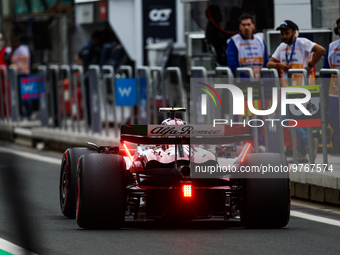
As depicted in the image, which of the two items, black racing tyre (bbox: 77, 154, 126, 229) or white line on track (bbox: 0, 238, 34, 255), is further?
black racing tyre (bbox: 77, 154, 126, 229)

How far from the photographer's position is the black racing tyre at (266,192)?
9.91 m

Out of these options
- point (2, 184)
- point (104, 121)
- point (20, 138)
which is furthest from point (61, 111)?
point (2, 184)

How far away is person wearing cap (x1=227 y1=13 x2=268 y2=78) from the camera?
611 inches

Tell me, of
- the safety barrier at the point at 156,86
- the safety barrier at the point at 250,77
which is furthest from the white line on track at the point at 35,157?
the safety barrier at the point at 250,77

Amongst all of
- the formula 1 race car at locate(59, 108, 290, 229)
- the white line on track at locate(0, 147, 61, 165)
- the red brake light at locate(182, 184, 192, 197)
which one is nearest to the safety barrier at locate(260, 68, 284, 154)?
the formula 1 race car at locate(59, 108, 290, 229)

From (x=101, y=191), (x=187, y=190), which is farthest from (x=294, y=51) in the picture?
(x=101, y=191)

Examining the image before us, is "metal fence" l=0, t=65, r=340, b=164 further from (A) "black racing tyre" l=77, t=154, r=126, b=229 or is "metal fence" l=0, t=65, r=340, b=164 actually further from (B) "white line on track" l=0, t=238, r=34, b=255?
(B) "white line on track" l=0, t=238, r=34, b=255

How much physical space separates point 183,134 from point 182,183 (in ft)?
1.42

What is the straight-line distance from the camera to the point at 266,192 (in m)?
9.94

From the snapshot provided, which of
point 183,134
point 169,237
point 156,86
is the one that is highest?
point 183,134

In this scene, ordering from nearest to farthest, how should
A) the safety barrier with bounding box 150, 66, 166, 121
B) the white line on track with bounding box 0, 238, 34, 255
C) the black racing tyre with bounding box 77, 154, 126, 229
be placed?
the white line on track with bounding box 0, 238, 34, 255
the black racing tyre with bounding box 77, 154, 126, 229
the safety barrier with bounding box 150, 66, 166, 121

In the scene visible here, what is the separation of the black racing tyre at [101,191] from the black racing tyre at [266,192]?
100 centimetres

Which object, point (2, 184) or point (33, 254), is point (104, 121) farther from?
point (33, 254)

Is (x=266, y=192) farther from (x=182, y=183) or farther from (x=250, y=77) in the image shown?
(x=250, y=77)
